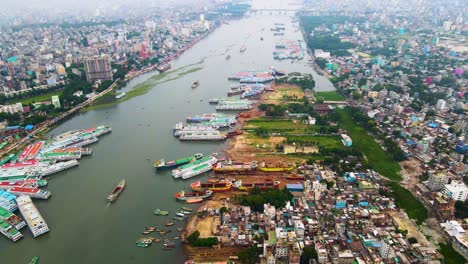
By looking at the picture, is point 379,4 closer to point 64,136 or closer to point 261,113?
point 261,113

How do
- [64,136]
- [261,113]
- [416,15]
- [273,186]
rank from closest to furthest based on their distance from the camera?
1. [273,186]
2. [64,136]
3. [261,113]
4. [416,15]

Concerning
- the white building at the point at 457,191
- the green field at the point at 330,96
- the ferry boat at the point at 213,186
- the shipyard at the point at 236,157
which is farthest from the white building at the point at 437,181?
the green field at the point at 330,96

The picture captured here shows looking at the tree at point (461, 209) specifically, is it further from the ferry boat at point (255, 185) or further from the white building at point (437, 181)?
the ferry boat at point (255, 185)

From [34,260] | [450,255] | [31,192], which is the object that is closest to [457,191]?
[450,255]

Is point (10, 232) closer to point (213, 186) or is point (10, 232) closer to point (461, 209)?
point (213, 186)

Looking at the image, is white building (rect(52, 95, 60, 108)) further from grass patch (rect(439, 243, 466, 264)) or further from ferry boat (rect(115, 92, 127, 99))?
grass patch (rect(439, 243, 466, 264))

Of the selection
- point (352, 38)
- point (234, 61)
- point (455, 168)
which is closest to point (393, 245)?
point (455, 168)

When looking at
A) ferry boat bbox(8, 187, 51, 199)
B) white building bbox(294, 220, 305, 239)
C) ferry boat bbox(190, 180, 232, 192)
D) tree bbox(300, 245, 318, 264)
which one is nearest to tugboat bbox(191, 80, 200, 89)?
ferry boat bbox(190, 180, 232, 192)
